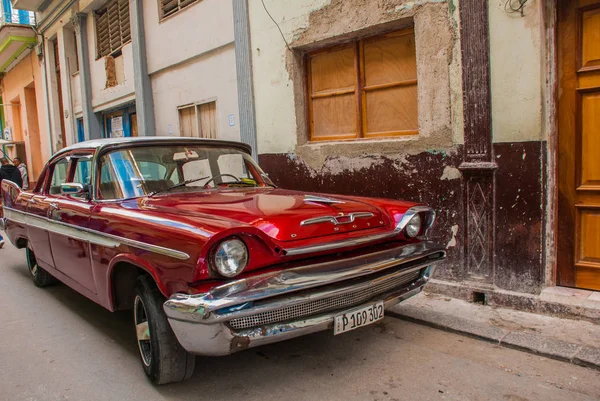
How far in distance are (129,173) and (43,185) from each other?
201 centimetres

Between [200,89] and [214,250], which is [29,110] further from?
[214,250]

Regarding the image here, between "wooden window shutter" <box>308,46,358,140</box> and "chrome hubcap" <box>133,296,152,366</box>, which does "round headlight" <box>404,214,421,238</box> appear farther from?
"wooden window shutter" <box>308,46,358,140</box>

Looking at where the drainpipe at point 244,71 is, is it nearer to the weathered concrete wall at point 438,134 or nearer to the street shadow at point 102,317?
the weathered concrete wall at point 438,134

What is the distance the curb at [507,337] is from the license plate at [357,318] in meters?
1.12

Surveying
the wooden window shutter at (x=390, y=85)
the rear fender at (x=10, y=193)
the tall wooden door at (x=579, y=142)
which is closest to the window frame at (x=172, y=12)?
the wooden window shutter at (x=390, y=85)

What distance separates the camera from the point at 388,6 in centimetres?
504

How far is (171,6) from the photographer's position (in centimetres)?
896

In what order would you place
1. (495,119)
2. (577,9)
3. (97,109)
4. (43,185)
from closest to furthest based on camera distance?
1. (577,9)
2. (495,119)
3. (43,185)
4. (97,109)

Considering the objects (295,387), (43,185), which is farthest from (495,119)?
(43,185)

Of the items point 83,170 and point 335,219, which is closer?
point 335,219

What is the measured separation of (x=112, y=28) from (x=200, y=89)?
469 centimetres

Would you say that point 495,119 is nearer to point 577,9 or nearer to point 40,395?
point 577,9

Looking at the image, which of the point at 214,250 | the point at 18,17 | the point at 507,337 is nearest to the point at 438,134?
the point at 507,337

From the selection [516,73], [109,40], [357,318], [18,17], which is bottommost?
[357,318]
